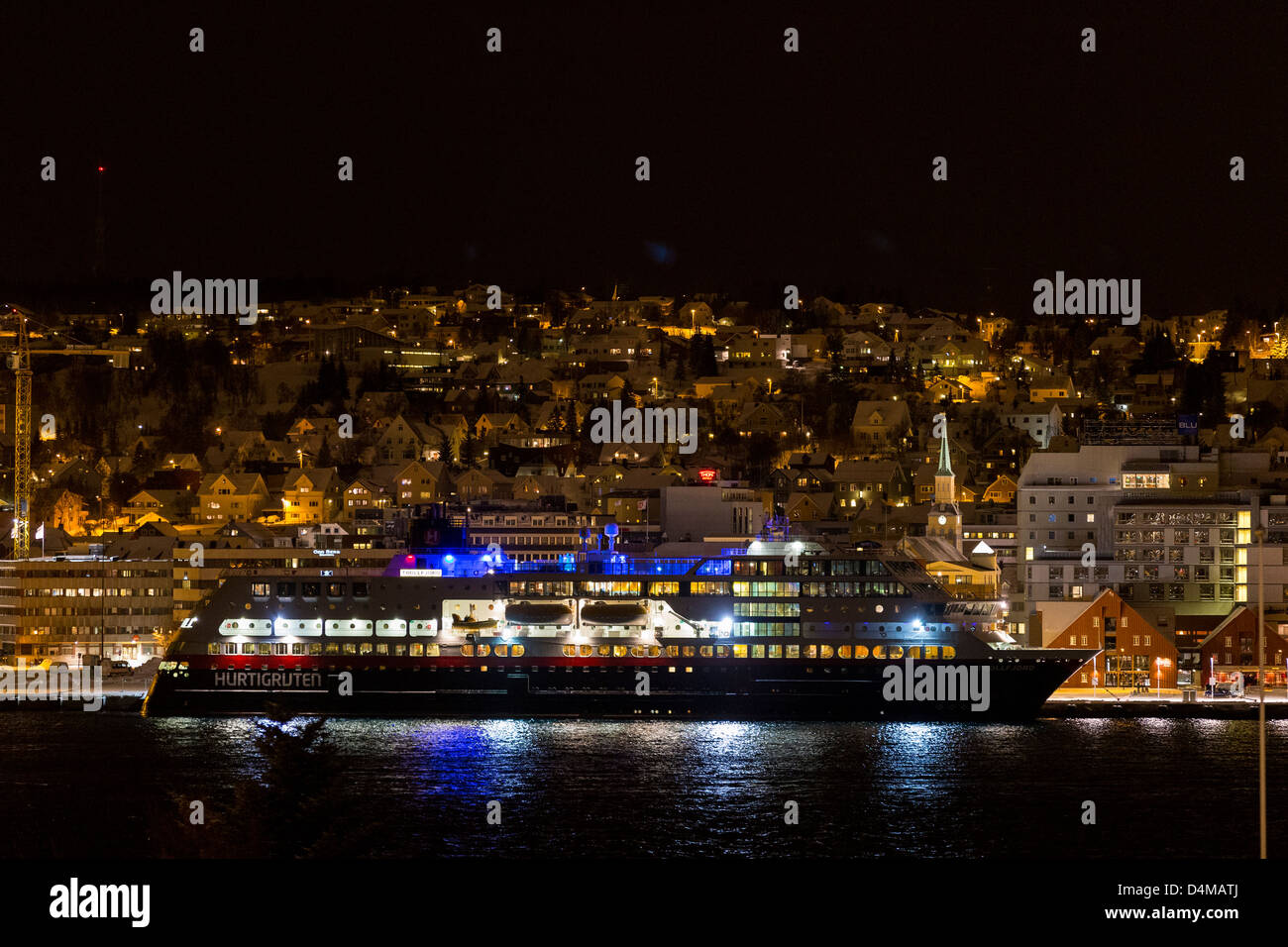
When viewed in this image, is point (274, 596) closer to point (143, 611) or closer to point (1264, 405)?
point (143, 611)

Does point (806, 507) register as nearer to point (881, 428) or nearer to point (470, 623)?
point (881, 428)

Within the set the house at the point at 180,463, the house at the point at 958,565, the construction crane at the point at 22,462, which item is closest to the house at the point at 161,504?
the house at the point at 180,463

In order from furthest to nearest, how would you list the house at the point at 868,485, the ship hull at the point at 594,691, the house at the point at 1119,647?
1. the house at the point at 868,485
2. the house at the point at 1119,647
3. the ship hull at the point at 594,691

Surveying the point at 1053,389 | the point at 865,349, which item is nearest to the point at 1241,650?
the point at 1053,389

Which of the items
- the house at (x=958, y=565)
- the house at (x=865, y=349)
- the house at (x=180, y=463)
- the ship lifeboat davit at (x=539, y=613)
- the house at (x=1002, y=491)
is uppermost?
the house at (x=865, y=349)

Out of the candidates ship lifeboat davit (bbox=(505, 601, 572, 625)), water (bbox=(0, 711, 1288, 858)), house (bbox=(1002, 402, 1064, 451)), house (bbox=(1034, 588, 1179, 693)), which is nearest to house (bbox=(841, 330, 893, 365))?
house (bbox=(1002, 402, 1064, 451))

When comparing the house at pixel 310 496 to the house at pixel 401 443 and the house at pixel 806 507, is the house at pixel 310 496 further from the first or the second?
the house at pixel 806 507
